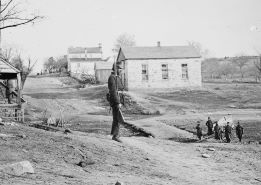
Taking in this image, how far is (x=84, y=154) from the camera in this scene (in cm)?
828

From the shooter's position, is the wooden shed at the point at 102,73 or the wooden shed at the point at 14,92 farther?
the wooden shed at the point at 102,73

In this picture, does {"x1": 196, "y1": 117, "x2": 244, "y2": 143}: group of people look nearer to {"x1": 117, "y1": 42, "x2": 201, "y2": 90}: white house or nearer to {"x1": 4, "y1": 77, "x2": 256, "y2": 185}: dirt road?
{"x1": 4, "y1": 77, "x2": 256, "y2": 185}: dirt road

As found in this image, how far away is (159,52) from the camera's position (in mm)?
41031

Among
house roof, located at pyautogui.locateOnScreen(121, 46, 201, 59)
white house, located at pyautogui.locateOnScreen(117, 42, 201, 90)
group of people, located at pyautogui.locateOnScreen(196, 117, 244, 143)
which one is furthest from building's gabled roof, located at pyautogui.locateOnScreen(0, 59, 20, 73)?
house roof, located at pyautogui.locateOnScreen(121, 46, 201, 59)

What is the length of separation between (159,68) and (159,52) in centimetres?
236

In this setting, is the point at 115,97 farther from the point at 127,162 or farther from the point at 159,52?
the point at 159,52

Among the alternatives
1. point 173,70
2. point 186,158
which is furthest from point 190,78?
point 186,158

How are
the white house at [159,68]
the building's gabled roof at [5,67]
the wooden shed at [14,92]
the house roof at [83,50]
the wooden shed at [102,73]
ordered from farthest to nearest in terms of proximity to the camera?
the house roof at [83,50]
the wooden shed at [102,73]
the white house at [159,68]
the wooden shed at [14,92]
the building's gabled roof at [5,67]

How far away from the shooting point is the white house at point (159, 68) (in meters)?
39.3

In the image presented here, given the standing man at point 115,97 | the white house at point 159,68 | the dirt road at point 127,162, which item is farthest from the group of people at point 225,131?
Result: the white house at point 159,68

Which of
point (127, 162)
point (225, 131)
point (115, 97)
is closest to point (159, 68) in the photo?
point (225, 131)

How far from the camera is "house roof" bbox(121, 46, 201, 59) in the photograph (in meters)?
40.0

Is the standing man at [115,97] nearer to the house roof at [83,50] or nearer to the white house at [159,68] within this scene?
the white house at [159,68]

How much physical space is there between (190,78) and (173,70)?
2295 millimetres
